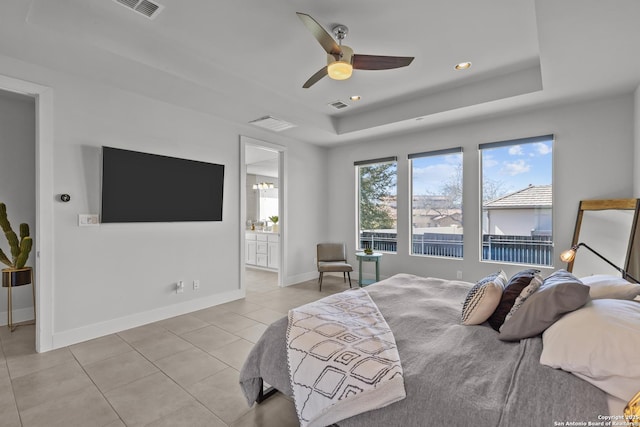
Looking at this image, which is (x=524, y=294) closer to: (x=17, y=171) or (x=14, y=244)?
(x=14, y=244)

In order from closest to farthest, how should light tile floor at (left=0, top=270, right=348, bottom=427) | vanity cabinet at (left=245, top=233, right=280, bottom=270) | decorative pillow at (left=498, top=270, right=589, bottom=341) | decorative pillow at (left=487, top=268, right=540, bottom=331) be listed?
decorative pillow at (left=498, top=270, right=589, bottom=341), decorative pillow at (left=487, top=268, right=540, bottom=331), light tile floor at (left=0, top=270, right=348, bottom=427), vanity cabinet at (left=245, top=233, right=280, bottom=270)

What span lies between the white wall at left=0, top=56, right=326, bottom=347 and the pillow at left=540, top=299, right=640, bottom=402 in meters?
3.80

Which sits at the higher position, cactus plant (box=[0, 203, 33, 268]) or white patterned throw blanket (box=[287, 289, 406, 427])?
cactus plant (box=[0, 203, 33, 268])

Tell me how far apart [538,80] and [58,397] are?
5.17 m

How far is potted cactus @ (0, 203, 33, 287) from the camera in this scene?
3.13 meters

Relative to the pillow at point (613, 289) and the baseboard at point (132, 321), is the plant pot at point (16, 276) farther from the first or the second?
the pillow at point (613, 289)


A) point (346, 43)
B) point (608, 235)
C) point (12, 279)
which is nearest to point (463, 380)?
point (346, 43)

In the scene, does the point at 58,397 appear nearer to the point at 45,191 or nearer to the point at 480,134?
the point at 45,191

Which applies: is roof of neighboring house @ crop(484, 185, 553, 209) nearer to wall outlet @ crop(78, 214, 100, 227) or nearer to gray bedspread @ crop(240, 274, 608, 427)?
gray bedspread @ crop(240, 274, 608, 427)

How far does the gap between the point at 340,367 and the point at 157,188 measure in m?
3.17

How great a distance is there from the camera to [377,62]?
8.39ft

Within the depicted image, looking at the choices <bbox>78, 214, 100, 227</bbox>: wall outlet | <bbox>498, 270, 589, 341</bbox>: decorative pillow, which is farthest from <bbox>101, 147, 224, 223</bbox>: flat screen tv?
<bbox>498, 270, 589, 341</bbox>: decorative pillow

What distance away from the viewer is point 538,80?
132 inches

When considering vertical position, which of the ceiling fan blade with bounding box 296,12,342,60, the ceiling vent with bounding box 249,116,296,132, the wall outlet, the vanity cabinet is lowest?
the vanity cabinet
